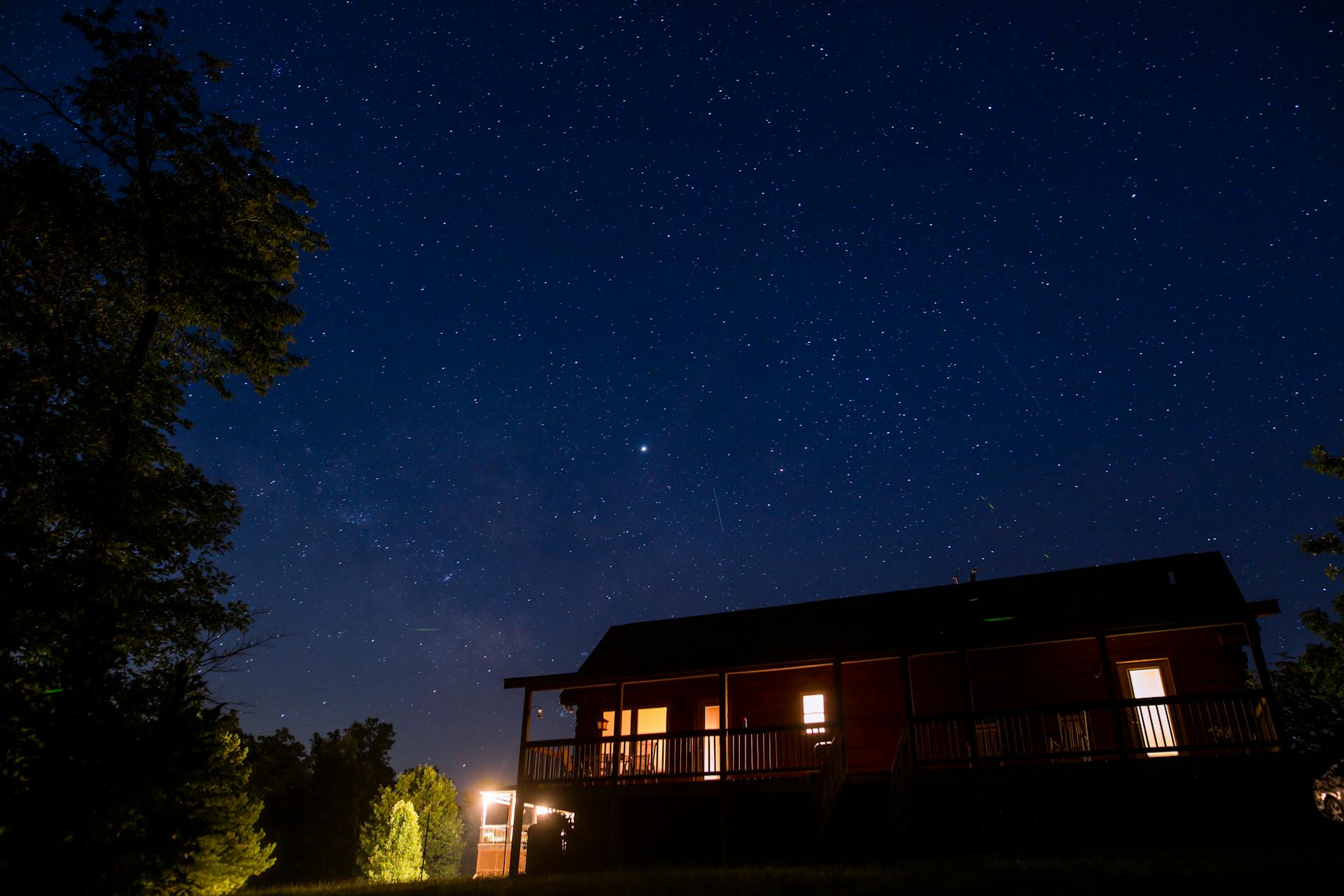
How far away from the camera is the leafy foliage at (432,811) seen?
4412 centimetres

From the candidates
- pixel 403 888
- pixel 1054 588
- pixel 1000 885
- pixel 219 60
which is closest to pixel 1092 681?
pixel 1054 588

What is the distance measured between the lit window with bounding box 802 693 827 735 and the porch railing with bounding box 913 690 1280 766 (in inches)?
132

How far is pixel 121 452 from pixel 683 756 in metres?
13.3

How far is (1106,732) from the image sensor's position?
56.7 ft

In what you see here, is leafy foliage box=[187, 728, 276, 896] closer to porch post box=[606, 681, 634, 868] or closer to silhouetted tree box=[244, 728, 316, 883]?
porch post box=[606, 681, 634, 868]

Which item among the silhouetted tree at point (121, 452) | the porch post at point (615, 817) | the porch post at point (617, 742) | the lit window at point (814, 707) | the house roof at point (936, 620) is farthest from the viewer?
the lit window at point (814, 707)

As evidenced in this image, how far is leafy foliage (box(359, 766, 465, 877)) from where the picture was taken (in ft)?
145

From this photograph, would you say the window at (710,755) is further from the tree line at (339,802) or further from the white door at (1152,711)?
the tree line at (339,802)

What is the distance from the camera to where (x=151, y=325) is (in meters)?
17.4

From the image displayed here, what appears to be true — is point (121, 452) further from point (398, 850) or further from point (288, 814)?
point (288, 814)

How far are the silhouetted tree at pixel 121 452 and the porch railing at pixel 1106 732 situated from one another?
43.3ft

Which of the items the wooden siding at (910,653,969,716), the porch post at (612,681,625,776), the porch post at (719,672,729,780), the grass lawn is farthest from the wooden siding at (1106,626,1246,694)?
the porch post at (612,681,625,776)

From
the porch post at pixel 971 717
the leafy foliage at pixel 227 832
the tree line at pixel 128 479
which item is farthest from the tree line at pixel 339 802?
the porch post at pixel 971 717

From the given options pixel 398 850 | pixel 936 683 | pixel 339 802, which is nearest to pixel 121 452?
pixel 936 683
